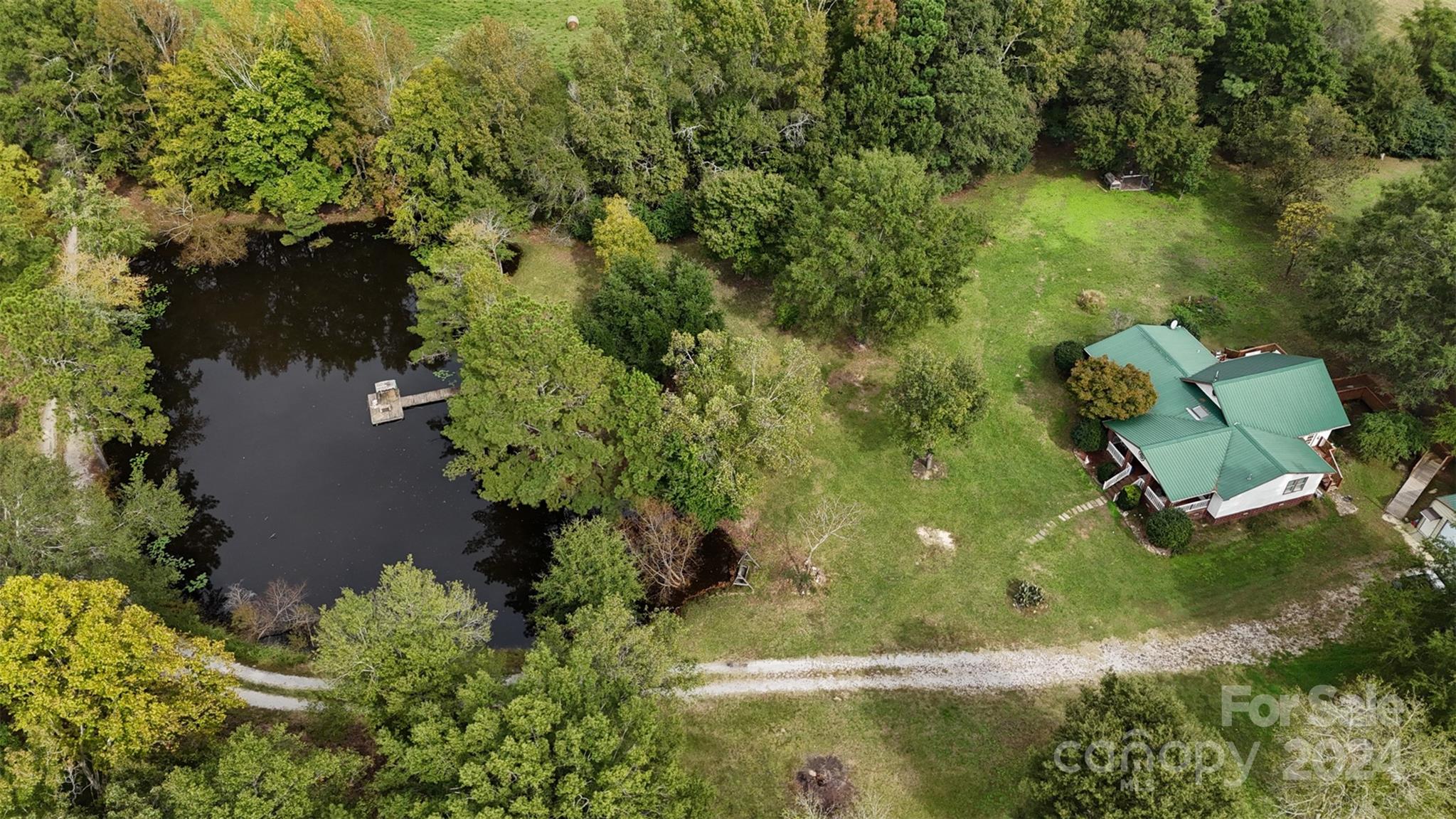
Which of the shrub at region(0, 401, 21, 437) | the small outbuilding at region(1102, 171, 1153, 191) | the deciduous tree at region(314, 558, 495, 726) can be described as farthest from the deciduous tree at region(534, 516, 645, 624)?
the small outbuilding at region(1102, 171, 1153, 191)

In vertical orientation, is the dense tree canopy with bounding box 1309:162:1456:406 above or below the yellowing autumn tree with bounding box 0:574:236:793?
above

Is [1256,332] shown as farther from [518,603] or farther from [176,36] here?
[176,36]

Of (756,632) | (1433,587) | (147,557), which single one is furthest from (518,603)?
(1433,587)

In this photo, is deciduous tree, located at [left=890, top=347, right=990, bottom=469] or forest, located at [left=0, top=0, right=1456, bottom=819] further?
deciduous tree, located at [left=890, top=347, right=990, bottom=469]

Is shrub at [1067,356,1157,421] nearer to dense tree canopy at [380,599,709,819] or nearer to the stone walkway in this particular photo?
the stone walkway

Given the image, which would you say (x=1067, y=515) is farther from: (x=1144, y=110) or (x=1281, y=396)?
(x=1144, y=110)

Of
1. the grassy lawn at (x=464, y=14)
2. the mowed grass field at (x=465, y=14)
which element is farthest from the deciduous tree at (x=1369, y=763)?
the mowed grass field at (x=465, y=14)
